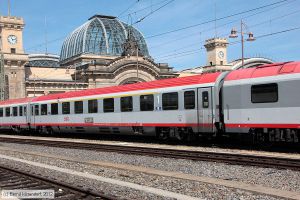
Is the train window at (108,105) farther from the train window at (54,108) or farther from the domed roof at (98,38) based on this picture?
the domed roof at (98,38)

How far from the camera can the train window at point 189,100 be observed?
75.5 ft

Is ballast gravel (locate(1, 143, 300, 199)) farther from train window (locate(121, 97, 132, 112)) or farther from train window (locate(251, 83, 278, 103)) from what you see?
train window (locate(121, 97, 132, 112))

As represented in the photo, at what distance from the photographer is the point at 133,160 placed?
1838 cm

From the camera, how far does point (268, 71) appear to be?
19.4 meters

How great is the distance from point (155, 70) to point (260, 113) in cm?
8579

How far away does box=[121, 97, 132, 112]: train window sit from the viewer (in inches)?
1086

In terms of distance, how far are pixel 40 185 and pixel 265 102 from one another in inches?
438

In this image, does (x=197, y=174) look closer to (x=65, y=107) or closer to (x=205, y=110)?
(x=205, y=110)


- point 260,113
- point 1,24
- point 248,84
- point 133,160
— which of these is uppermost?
point 1,24

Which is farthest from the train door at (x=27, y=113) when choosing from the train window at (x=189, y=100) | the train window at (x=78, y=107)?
the train window at (x=189, y=100)

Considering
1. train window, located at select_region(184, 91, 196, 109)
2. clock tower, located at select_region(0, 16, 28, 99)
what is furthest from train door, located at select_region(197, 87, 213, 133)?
clock tower, located at select_region(0, 16, 28, 99)

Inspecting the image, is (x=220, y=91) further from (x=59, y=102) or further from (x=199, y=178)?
(x=59, y=102)

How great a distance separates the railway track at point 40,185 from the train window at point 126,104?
41.0 ft

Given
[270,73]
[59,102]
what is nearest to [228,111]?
[270,73]
